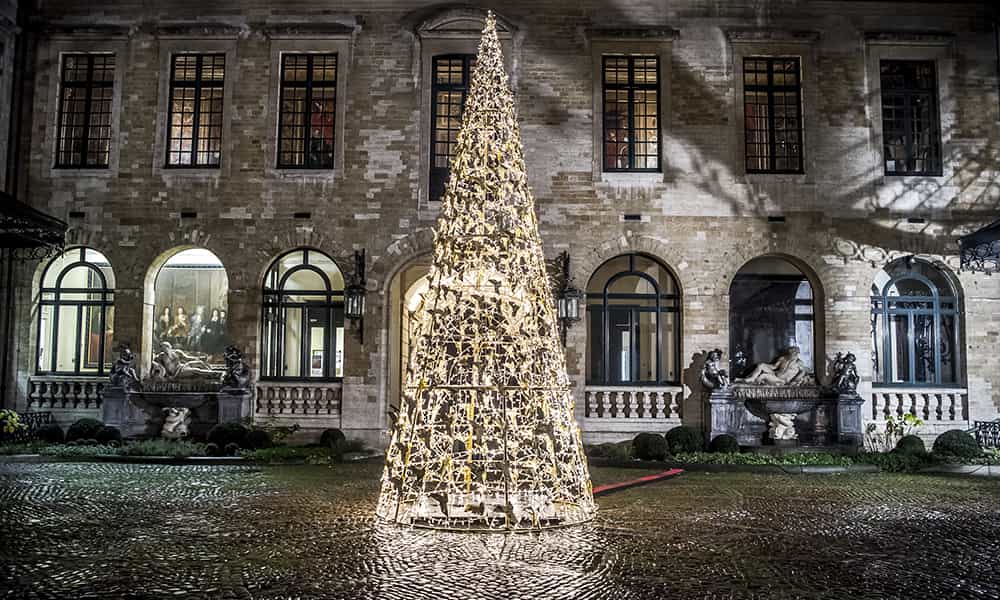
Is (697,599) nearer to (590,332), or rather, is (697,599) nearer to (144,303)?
(590,332)

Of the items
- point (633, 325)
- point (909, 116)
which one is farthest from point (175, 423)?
point (909, 116)

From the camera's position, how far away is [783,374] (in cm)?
1780

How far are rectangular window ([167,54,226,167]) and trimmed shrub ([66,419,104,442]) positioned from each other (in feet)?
19.9

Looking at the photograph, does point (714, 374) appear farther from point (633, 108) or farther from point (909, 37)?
point (909, 37)

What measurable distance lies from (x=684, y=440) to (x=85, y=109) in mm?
15141

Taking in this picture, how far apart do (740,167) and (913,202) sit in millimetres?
3884

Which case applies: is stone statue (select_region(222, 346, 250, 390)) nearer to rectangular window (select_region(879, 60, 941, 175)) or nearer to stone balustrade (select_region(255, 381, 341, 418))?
stone balustrade (select_region(255, 381, 341, 418))

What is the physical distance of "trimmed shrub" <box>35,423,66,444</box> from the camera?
16.8m

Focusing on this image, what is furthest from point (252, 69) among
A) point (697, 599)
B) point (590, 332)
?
Result: point (697, 599)

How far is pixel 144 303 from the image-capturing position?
1850 centimetres

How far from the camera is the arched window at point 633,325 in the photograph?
61.2ft

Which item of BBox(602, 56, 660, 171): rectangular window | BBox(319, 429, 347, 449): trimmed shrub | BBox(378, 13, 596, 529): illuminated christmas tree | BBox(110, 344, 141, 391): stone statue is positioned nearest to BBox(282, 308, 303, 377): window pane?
BBox(319, 429, 347, 449): trimmed shrub

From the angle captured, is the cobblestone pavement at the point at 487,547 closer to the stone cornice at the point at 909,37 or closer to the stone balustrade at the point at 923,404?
the stone balustrade at the point at 923,404

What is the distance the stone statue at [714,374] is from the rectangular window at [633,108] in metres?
4.49
